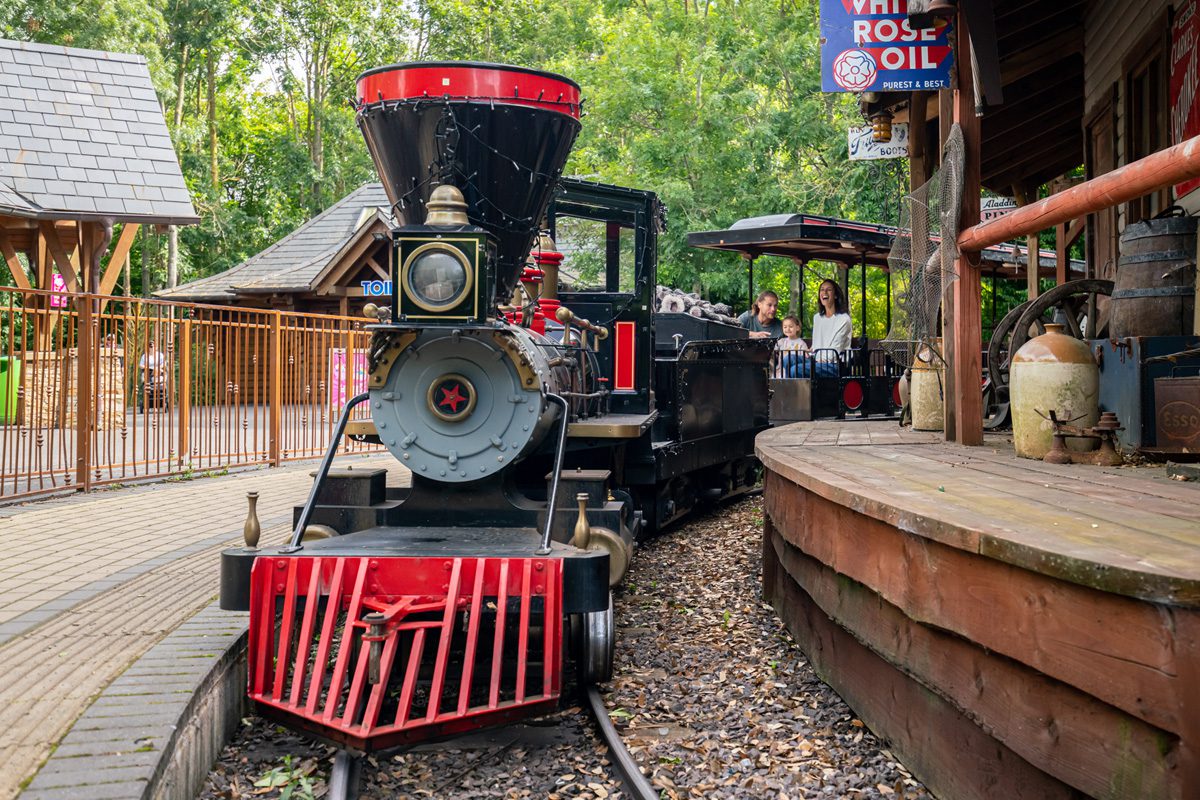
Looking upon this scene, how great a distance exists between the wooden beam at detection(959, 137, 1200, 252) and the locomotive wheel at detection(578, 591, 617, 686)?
2.39 meters

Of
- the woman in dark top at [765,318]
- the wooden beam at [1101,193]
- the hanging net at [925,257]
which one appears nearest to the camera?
the wooden beam at [1101,193]

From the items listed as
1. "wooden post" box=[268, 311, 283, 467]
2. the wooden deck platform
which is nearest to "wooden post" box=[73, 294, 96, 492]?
"wooden post" box=[268, 311, 283, 467]

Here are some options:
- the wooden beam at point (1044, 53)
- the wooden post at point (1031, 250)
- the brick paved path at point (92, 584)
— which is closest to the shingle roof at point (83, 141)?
the brick paved path at point (92, 584)

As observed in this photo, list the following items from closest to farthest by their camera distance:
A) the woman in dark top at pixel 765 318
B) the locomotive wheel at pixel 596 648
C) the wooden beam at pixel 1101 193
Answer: the wooden beam at pixel 1101 193 → the locomotive wheel at pixel 596 648 → the woman in dark top at pixel 765 318

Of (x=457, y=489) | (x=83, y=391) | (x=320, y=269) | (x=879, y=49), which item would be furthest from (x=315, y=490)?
(x=320, y=269)

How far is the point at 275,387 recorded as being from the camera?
37.7 ft

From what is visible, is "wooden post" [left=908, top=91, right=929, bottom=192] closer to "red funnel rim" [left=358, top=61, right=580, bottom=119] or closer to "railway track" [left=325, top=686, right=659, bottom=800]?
"red funnel rim" [left=358, top=61, right=580, bottom=119]

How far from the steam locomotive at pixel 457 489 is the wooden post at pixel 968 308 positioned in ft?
5.43

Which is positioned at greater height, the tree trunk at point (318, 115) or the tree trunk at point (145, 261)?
the tree trunk at point (318, 115)

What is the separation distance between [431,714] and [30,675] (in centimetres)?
140

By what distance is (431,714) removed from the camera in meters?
3.62

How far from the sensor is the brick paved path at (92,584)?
3.37 metres

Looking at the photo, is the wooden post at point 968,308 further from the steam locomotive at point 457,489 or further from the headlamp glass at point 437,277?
the headlamp glass at point 437,277

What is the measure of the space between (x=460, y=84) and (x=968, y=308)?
273cm
